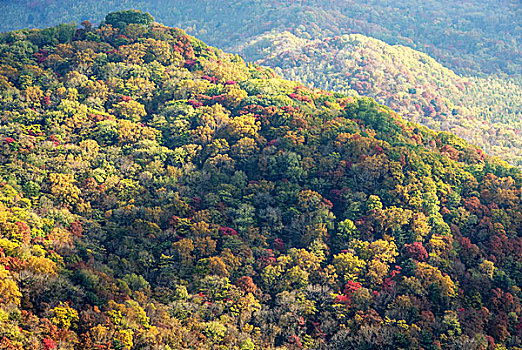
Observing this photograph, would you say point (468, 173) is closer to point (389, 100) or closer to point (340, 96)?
point (340, 96)

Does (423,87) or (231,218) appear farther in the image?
(423,87)

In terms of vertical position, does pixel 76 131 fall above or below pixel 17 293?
above

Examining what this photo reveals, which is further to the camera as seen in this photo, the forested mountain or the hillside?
the hillside

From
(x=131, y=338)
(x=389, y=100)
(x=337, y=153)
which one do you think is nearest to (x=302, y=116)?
(x=337, y=153)

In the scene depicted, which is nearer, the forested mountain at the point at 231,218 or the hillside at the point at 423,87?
the forested mountain at the point at 231,218

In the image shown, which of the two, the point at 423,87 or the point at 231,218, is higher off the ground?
the point at 423,87
